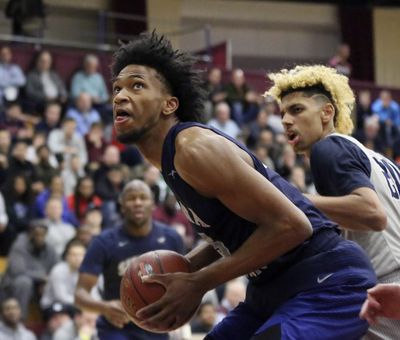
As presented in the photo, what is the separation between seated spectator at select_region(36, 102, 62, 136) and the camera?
43.6 feet

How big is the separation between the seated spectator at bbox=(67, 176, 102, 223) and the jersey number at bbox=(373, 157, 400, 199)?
7.08 m

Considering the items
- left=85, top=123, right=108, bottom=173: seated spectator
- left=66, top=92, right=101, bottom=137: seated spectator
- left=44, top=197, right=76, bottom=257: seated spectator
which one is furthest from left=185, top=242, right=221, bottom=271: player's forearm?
left=66, top=92, right=101, bottom=137: seated spectator

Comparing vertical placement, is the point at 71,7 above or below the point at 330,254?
above

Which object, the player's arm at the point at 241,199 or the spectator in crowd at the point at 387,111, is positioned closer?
the player's arm at the point at 241,199

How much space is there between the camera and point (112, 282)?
7.42 meters

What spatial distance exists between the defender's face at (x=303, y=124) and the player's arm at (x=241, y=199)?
4.05 feet

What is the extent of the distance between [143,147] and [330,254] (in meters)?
Answer: 0.94

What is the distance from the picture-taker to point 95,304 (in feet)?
23.6

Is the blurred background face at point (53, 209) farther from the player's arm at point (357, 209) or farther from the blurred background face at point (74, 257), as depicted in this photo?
the player's arm at point (357, 209)

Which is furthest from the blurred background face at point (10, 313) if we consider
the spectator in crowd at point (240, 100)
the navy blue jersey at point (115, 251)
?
the spectator in crowd at point (240, 100)

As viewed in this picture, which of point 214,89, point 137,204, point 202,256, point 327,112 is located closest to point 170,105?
point 202,256

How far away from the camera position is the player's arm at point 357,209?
4703mm

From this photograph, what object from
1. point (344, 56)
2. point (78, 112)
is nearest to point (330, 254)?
point (78, 112)

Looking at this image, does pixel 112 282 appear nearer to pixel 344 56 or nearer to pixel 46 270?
pixel 46 270
